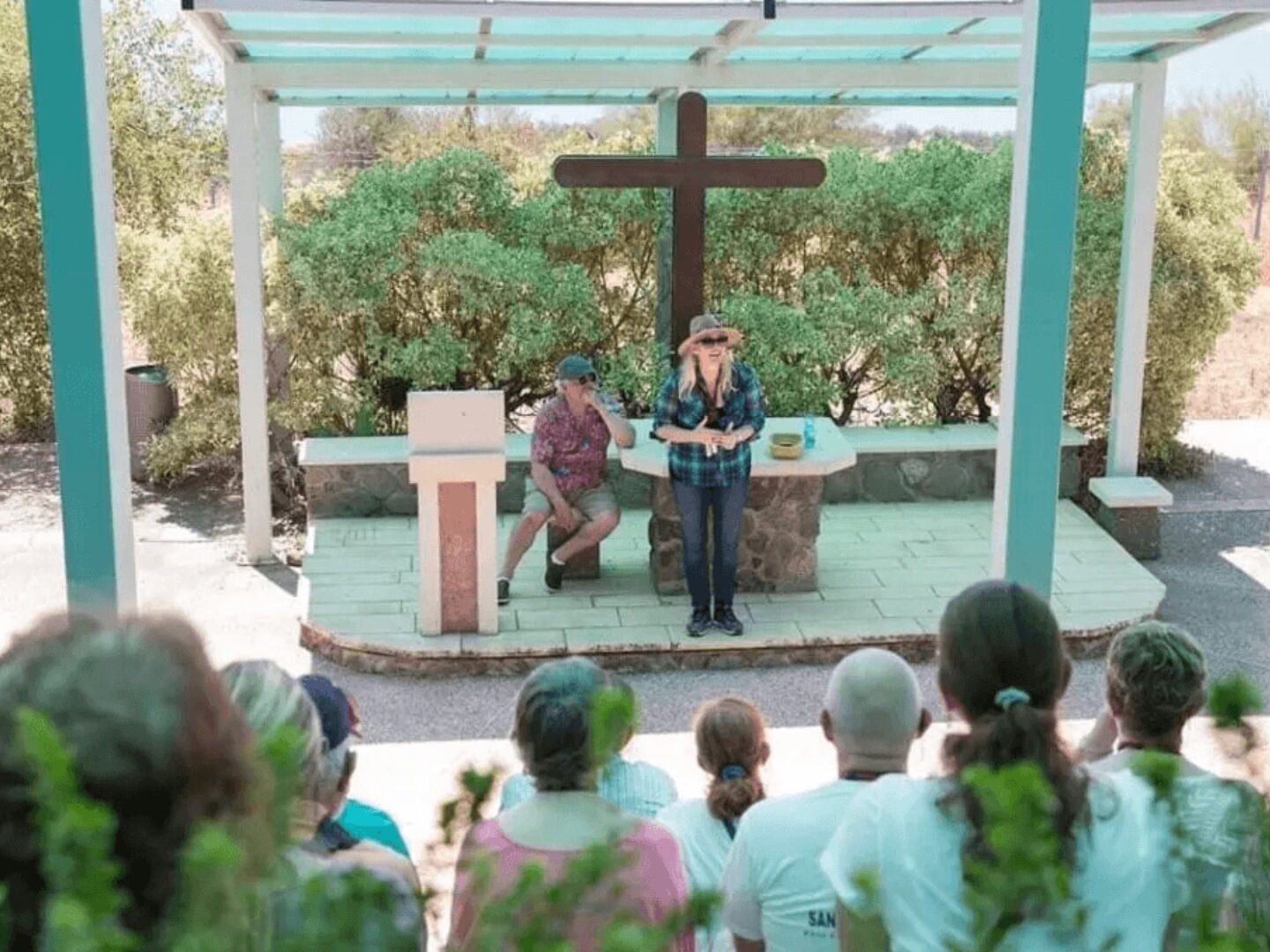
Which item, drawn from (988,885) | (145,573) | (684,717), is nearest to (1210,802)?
(988,885)

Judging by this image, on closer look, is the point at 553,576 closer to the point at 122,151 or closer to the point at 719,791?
the point at 719,791

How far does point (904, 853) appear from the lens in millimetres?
2160

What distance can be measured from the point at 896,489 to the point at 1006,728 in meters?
7.10

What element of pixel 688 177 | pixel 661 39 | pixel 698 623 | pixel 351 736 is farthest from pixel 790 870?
pixel 661 39

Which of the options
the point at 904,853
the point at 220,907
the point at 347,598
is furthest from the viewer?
the point at 347,598

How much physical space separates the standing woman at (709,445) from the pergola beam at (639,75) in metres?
2.35

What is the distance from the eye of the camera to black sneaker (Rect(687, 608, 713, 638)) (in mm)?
6820

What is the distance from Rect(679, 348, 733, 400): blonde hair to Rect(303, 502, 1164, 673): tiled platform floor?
1.04 m

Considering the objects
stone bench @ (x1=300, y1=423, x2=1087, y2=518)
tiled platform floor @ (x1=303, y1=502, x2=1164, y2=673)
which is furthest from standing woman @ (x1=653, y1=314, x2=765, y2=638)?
stone bench @ (x1=300, y1=423, x2=1087, y2=518)

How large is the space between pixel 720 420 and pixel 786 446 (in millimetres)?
615

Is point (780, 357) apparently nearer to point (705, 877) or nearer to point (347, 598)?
point (347, 598)

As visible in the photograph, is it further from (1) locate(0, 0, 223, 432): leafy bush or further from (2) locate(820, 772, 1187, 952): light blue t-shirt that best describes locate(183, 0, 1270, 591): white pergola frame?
(2) locate(820, 772, 1187, 952): light blue t-shirt

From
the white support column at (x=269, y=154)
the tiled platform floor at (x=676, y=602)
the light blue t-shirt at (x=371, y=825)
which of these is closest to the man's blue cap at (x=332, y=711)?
the light blue t-shirt at (x=371, y=825)

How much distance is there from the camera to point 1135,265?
844 centimetres
